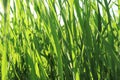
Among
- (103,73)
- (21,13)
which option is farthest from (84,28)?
(21,13)

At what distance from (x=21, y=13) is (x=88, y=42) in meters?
0.39

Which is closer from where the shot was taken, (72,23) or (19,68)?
(72,23)

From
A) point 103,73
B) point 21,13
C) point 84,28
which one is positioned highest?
point 21,13

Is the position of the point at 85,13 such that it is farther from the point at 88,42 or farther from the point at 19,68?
the point at 19,68

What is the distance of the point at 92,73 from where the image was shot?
0.66 meters

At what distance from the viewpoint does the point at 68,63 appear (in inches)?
27.0

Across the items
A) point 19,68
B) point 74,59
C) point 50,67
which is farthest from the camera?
point 19,68

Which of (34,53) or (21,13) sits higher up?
(21,13)

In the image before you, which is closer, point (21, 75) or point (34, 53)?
point (34, 53)

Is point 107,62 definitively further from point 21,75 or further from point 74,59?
point 21,75

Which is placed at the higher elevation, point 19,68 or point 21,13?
point 21,13

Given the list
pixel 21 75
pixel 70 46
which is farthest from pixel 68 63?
pixel 21 75

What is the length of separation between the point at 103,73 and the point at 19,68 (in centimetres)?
40

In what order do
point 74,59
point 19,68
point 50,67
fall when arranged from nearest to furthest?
point 74,59, point 50,67, point 19,68
